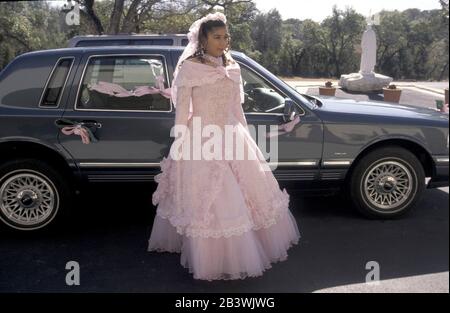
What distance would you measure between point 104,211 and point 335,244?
2.35 meters

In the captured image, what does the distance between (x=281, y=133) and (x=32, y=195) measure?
227cm

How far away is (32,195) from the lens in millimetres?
3891

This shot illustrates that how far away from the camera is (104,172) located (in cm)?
392

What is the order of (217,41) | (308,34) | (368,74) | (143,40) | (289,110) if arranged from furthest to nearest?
(143,40) < (368,74) < (308,34) < (289,110) < (217,41)

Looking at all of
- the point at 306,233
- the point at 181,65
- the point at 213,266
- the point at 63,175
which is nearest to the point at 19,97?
the point at 63,175

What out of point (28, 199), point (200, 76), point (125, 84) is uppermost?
point (200, 76)

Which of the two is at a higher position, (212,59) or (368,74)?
(212,59)

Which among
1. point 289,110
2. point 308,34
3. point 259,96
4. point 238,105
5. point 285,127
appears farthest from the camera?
point 308,34

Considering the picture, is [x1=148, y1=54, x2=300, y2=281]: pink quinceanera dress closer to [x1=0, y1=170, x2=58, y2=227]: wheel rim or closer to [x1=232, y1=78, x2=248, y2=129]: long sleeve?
[x1=232, y1=78, x2=248, y2=129]: long sleeve

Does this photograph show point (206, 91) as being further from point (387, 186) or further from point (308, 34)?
point (387, 186)

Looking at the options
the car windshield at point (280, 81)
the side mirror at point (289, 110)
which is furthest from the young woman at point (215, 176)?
the car windshield at point (280, 81)

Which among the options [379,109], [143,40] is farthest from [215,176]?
[143,40]
